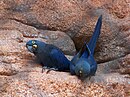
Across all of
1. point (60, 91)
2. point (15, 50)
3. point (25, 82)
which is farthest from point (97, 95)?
point (15, 50)

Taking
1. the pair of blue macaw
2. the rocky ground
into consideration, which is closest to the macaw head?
the pair of blue macaw

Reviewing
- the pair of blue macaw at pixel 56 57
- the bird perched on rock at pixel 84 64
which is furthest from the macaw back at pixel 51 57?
the bird perched on rock at pixel 84 64

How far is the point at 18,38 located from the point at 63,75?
54cm

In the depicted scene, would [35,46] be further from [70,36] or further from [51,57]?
[70,36]

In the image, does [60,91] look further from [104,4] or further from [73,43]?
[104,4]

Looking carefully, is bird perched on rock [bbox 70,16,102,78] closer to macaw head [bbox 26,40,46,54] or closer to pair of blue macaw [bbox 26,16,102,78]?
pair of blue macaw [bbox 26,16,102,78]

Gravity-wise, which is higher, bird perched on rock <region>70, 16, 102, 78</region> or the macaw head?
the macaw head

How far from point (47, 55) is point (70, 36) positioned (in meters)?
0.60

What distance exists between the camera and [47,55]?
232cm

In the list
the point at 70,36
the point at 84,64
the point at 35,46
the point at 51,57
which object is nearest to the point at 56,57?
the point at 51,57

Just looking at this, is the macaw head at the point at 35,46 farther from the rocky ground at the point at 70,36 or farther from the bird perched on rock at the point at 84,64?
the bird perched on rock at the point at 84,64

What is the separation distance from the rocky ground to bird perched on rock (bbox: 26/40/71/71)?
0.07m

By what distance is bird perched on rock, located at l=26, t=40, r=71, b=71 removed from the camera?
7.61ft

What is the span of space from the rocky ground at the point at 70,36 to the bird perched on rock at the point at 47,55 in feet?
0.22
